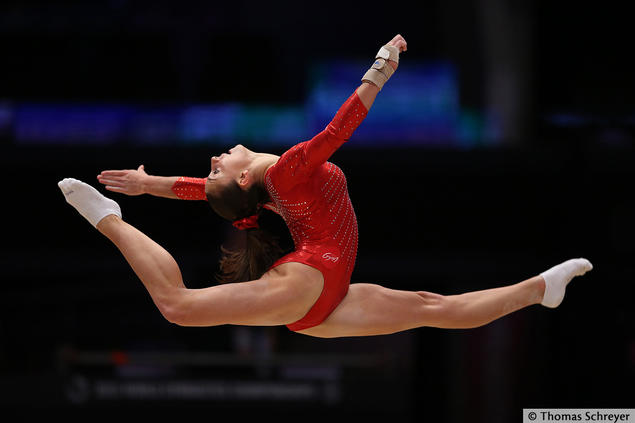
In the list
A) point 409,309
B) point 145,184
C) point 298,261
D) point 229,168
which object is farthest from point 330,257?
point 145,184

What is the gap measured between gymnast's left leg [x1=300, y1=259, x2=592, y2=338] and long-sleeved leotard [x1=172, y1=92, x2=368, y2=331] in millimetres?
70

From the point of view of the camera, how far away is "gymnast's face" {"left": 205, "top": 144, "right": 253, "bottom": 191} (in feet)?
12.0

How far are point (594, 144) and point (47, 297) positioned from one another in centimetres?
492

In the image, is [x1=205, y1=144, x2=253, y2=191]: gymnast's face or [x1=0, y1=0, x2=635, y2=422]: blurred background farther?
[x1=0, y1=0, x2=635, y2=422]: blurred background

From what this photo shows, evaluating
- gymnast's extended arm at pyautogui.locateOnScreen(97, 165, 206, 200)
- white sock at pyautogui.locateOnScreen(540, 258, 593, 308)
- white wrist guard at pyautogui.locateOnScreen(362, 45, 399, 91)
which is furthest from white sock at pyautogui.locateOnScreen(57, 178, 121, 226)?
white sock at pyautogui.locateOnScreen(540, 258, 593, 308)

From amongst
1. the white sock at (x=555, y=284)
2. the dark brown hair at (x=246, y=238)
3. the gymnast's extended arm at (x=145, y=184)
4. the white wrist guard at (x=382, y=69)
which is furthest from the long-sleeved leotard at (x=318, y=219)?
the white sock at (x=555, y=284)

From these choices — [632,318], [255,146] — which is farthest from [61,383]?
[632,318]

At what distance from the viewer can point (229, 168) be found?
3688 mm

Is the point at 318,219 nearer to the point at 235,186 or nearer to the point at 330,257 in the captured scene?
the point at 330,257

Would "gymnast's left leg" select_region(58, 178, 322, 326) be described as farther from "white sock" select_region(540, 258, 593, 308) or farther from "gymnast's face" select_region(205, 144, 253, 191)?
"white sock" select_region(540, 258, 593, 308)

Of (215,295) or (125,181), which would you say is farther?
(125,181)

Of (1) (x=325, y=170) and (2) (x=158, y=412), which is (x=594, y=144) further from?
(2) (x=158, y=412)

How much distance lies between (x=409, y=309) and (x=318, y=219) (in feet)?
1.93

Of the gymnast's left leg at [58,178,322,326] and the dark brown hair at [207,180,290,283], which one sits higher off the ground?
the dark brown hair at [207,180,290,283]
